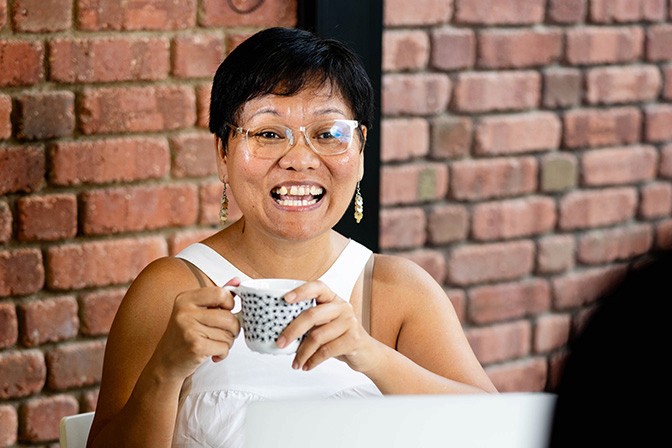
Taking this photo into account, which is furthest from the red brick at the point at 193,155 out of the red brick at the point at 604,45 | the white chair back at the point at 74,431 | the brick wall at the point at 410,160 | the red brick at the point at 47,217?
the red brick at the point at 604,45

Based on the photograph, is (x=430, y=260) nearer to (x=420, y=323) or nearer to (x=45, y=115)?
(x=420, y=323)

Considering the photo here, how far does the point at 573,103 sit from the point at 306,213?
1.19m

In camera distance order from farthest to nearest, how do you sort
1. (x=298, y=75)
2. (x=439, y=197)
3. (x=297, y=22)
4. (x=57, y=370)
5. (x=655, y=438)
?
(x=439, y=197) → (x=297, y=22) → (x=57, y=370) → (x=298, y=75) → (x=655, y=438)

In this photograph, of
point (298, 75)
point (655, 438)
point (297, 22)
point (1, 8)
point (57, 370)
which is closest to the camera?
point (655, 438)

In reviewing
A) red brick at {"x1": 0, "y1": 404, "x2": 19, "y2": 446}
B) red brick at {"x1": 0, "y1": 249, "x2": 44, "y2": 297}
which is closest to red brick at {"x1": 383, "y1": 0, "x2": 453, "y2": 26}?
red brick at {"x1": 0, "y1": 249, "x2": 44, "y2": 297}

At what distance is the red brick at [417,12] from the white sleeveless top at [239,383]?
2.42 ft

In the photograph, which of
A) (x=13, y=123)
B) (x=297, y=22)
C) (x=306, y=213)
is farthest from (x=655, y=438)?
(x=297, y=22)

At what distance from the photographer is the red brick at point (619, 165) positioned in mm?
2648

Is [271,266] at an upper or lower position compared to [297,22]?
lower

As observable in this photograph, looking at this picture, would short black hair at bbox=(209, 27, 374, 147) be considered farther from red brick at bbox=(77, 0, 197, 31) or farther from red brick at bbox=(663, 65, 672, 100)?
red brick at bbox=(663, 65, 672, 100)

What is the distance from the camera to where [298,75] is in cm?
160

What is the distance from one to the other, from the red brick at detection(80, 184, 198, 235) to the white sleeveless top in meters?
0.38

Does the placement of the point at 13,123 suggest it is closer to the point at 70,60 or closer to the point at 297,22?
the point at 70,60

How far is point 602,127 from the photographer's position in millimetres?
2654
